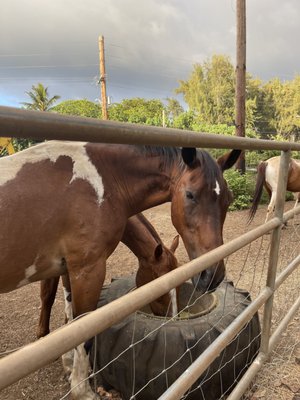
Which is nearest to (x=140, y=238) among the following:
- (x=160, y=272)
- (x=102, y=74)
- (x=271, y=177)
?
(x=160, y=272)

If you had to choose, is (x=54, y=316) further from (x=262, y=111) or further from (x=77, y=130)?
(x=262, y=111)

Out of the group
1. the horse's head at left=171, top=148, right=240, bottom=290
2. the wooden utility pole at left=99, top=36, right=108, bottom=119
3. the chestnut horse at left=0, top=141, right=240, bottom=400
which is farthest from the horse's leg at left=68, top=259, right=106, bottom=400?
the wooden utility pole at left=99, top=36, right=108, bottom=119

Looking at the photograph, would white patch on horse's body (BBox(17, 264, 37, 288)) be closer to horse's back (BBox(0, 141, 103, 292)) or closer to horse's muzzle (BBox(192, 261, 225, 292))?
horse's back (BBox(0, 141, 103, 292))

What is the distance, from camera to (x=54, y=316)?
3.18m

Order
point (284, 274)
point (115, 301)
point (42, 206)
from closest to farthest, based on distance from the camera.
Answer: point (115, 301) < point (42, 206) < point (284, 274)

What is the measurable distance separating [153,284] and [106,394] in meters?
1.71

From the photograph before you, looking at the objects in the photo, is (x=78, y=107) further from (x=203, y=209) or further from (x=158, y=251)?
(x=203, y=209)

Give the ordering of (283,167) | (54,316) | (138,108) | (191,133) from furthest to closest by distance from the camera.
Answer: (138,108) → (54,316) → (283,167) → (191,133)

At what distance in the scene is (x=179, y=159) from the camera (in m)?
1.96

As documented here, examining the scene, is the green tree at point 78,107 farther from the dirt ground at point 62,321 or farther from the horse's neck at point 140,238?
the horse's neck at point 140,238

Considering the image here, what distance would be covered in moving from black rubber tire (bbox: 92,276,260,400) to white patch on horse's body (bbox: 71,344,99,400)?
0.11m

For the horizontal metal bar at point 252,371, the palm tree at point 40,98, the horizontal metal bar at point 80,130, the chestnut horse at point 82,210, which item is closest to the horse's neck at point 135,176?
the chestnut horse at point 82,210

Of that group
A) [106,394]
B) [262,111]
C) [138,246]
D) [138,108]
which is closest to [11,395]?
[106,394]

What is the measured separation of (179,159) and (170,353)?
114cm
